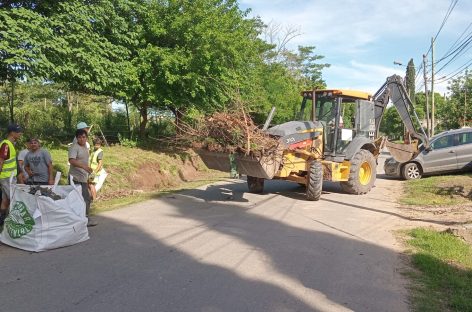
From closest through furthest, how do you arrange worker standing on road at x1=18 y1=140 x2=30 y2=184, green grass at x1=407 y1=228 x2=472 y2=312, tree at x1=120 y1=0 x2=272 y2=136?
green grass at x1=407 y1=228 x2=472 y2=312
worker standing on road at x1=18 y1=140 x2=30 y2=184
tree at x1=120 y1=0 x2=272 y2=136

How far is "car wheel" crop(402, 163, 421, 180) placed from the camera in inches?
680

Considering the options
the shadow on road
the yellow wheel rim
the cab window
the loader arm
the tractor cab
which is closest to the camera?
the shadow on road

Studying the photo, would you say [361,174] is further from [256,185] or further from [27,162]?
[27,162]

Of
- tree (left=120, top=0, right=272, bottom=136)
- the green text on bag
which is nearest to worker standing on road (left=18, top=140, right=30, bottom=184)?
the green text on bag

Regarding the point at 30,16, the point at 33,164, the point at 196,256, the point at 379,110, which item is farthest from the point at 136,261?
the point at 379,110

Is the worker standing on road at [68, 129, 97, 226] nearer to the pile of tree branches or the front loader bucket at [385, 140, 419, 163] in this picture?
the pile of tree branches

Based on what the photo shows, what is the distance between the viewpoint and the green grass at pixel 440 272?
497cm

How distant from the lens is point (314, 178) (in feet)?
37.6

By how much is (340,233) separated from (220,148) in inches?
132

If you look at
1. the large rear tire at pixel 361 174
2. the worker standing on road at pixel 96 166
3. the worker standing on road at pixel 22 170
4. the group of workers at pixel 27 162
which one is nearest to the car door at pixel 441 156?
the large rear tire at pixel 361 174

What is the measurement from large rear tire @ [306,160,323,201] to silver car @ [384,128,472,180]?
6.99 m

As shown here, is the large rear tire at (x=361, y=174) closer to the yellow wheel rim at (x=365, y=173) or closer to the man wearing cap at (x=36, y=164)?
the yellow wheel rim at (x=365, y=173)

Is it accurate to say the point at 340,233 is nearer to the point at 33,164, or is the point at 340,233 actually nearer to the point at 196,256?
the point at 196,256

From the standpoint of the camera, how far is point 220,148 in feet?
33.6
